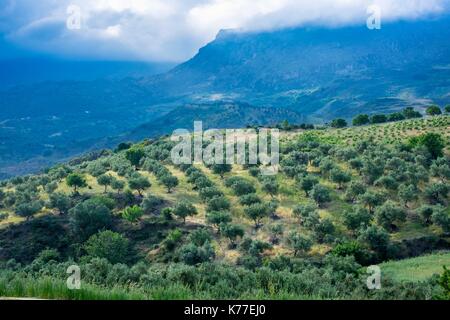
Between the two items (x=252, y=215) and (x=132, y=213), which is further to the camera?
(x=132, y=213)

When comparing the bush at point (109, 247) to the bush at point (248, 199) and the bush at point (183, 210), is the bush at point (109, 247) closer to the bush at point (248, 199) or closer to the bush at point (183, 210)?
the bush at point (183, 210)

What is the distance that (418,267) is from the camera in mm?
41031

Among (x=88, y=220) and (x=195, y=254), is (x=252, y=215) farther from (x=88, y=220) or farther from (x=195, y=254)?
(x=88, y=220)

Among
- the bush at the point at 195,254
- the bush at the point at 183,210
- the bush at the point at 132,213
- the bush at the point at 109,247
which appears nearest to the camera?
the bush at the point at 195,254

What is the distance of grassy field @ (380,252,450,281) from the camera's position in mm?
37125

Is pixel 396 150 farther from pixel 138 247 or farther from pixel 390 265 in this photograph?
pixel 138 247

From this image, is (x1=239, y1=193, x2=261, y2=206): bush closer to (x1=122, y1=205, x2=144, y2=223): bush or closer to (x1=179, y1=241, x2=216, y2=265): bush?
(x1=122, y1=205, x2=144, y2=223): bush

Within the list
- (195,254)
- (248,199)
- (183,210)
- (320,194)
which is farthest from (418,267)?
(183,210)

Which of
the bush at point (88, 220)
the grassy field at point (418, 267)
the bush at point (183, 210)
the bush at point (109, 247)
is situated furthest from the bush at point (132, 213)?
the grassy field at point (418, 267)

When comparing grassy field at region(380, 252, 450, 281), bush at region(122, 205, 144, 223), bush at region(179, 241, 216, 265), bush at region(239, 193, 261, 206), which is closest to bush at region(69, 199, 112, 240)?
bush at region(122, 205, 144, 223)

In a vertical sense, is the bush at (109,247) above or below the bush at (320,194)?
below

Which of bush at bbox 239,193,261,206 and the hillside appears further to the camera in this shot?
bush at bbox 239,193,261,206

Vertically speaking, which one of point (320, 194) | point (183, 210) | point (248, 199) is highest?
point (320, 194)

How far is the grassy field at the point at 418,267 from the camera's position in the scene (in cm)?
3712
